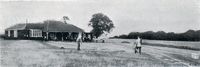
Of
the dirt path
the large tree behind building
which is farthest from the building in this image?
the dirt path

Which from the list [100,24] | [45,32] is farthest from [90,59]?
[45,32]

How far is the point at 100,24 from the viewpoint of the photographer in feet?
29.7

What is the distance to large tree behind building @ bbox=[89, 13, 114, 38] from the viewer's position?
25.0 feet

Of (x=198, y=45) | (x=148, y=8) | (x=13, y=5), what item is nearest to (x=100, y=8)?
(x=148, y=8)

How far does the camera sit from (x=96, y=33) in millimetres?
8672

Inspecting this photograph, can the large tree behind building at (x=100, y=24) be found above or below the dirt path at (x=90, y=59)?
above

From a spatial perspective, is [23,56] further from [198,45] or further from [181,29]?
[198,45]

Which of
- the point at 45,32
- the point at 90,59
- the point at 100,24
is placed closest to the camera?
the point at 90,59

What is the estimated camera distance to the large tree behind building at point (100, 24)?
763cm

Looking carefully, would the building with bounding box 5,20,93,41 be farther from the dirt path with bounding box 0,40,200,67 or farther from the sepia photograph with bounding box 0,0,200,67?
the sepia photograph with bounding box 0,0,200,67

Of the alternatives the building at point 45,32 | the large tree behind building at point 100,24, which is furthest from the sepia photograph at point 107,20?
the building at point 45,32

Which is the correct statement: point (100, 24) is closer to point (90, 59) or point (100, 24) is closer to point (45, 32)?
point (90, 59)

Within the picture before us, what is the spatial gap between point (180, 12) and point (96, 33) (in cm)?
189

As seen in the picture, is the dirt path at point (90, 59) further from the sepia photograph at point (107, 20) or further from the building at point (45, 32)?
the building at point (45, 32)
